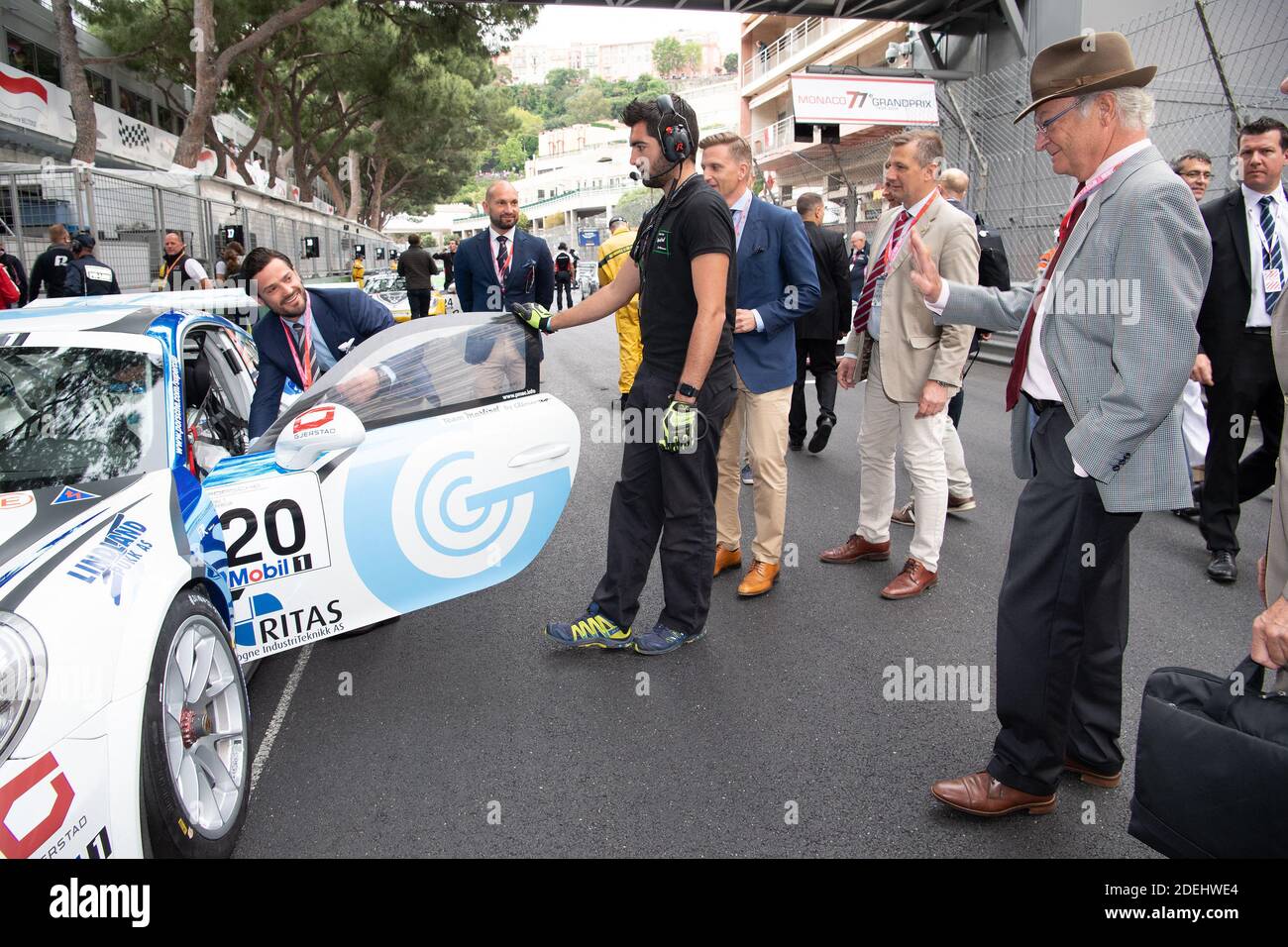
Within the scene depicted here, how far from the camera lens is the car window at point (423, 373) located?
10.8 ft

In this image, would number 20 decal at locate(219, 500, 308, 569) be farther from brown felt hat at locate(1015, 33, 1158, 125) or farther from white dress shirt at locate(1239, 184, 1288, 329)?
white dress shirt at locate(1239, 184, 1288, 329)

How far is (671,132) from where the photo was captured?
129 inches

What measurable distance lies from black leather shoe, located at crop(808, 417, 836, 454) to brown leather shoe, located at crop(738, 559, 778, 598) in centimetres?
287

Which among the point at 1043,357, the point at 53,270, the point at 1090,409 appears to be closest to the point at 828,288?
the point at 1043,357

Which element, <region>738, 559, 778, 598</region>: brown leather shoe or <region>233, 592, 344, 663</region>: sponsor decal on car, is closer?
<region>233, 592, 344, 663</region>: sponsor decal on car

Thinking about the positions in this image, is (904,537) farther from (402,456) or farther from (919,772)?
(402,456)

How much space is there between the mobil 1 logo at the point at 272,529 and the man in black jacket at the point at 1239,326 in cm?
414

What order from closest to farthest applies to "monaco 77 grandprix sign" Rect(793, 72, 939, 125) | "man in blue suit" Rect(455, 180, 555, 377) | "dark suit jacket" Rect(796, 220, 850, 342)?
"man in blue suit" Rect(455, 180, 555, 377) < "dark suit jacket" Rect(796, 220, 850, 342) < "monaco 77 grandprix sign" Rect(793, 72, 939, 125)

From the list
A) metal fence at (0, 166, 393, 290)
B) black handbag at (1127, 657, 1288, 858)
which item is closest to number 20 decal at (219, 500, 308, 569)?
black handbag at (1127, 657, 1288, 858)

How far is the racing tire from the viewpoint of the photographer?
6.54 ft

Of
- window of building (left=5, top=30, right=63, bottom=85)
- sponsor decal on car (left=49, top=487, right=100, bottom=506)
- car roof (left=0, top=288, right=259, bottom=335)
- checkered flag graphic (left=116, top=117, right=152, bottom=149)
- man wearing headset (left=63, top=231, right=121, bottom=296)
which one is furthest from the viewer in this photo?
checkered flag graphic (left=116, top=117, right=152, bottom=149)

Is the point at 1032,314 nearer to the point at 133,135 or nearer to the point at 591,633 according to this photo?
the point at 591,633

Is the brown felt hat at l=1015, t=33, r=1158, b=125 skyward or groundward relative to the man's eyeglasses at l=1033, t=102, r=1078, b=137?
skyward
